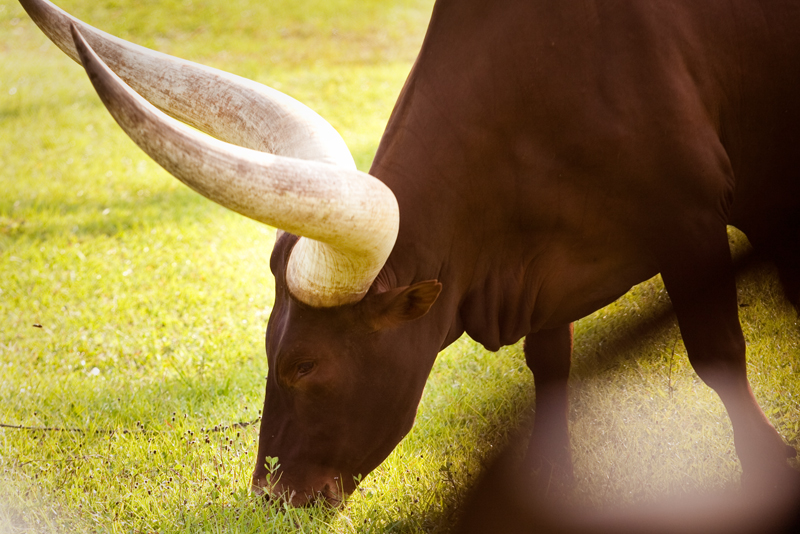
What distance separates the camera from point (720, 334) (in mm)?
2670

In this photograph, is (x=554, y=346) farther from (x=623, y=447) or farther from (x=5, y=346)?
(x=5, y=346)

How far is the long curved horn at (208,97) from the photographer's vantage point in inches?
95.5

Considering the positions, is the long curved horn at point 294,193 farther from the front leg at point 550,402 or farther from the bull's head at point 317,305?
the front leg at point 550,402

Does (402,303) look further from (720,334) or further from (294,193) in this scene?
(720,334)

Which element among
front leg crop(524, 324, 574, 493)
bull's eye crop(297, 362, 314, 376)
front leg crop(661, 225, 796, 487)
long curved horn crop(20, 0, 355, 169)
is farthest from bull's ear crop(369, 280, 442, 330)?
front leg crop(524, 324, 574, 493)

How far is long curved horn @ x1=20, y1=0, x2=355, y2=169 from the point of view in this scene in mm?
2426

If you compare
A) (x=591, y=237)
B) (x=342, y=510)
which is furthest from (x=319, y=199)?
(x=342, y=510)

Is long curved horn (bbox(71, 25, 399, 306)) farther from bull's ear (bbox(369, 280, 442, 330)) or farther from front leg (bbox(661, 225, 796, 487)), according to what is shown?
front leg (bbox(661, 225, 796, 487))

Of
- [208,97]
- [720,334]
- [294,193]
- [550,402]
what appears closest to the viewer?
[294,193]

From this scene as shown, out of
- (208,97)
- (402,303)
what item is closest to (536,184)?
(402,303)

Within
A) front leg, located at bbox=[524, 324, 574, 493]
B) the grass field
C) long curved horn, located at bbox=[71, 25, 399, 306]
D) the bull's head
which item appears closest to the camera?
long curved horn, located at bbox=[71, 25, 399, 306]

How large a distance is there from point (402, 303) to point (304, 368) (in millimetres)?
410

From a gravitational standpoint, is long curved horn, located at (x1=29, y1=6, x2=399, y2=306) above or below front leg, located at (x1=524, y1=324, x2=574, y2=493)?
above

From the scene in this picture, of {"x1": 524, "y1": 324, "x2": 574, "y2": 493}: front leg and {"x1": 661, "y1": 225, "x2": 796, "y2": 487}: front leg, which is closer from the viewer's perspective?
{"x1": 661, "y1": 225, "x2": 796, "y2": 487}: front leg
